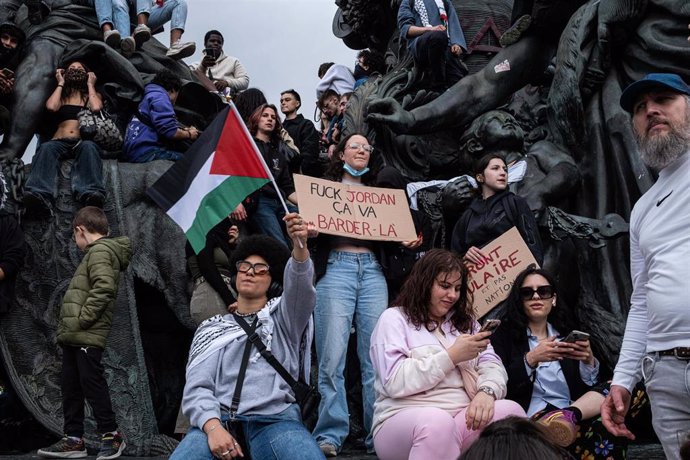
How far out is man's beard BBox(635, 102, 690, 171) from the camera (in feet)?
14.1

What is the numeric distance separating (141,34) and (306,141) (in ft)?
7.16

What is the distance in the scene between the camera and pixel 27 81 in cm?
945

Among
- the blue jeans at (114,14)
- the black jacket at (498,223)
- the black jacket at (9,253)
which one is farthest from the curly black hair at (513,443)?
the blue jeans at (114,14)

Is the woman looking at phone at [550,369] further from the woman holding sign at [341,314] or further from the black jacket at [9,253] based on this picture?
the black jacket at [9,253]

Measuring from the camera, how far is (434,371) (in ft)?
16.4

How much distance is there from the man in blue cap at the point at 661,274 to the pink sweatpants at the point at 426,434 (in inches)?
24.8

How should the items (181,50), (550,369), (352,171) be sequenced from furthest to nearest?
(181,50)
(352,171)
(550,369)

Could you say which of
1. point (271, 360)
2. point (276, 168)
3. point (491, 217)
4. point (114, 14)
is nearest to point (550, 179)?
point (491, 217)

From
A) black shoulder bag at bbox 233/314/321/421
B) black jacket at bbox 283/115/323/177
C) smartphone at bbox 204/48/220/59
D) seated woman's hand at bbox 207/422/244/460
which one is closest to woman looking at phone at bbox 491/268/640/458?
black shoulder bag at bbox 233/314/321/421

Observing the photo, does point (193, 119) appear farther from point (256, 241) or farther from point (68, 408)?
point (256, 241)

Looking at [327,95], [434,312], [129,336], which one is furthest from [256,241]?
[327,95]

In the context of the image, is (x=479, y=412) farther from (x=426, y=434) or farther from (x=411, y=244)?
(x=411, y=244)

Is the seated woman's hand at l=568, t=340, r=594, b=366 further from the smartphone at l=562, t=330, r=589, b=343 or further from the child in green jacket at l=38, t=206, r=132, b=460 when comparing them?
the child in green jacket at l=38, t=206, r=132, b=460

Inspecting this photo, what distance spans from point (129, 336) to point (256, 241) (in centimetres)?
276
